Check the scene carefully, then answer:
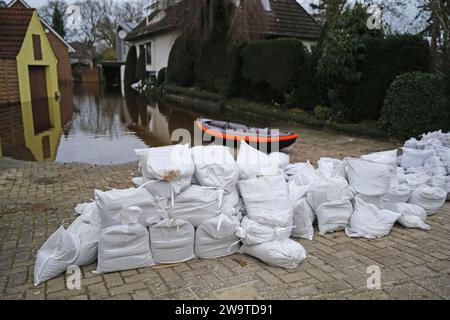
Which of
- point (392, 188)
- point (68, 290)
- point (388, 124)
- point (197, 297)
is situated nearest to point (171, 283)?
point (197, 297)

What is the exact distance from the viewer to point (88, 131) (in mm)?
12461

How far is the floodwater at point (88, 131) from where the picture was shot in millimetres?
9086

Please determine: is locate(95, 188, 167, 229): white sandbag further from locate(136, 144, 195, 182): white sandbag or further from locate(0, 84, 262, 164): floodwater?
locate(0, 84, 262, 164): floodwater

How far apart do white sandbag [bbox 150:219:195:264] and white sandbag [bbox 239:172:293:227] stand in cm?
66

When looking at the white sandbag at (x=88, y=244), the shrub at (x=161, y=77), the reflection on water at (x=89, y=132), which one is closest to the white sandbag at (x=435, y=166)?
the white sandbag at (x=88, y=244)

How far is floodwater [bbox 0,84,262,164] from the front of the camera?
909cm

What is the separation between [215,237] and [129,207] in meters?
0.81

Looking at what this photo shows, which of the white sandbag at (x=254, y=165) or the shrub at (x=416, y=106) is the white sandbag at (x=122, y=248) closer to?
the white sandbag at (x=254, y=165)

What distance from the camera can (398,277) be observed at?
3047mm

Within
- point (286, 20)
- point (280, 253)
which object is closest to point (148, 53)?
point (286, 20)

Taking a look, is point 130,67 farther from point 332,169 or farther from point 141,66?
point 332,169

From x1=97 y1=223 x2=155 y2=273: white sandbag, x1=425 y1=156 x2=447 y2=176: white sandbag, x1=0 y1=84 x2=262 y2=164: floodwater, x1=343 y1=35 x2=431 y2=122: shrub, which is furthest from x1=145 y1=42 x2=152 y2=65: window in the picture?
x1=97 y1=223 x2=155 y2=273: white sandbag

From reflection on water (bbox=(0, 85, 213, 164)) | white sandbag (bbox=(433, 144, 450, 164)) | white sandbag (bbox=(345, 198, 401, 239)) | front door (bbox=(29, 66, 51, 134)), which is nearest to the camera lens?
white sandbag (bbox=(345, 198, 401, 239))
